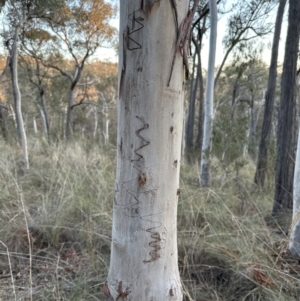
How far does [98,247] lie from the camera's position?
1942 mm

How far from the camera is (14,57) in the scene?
14.5 feet

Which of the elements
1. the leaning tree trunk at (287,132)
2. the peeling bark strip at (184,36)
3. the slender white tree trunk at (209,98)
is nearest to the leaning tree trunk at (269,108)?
the slender white tree trunk at (209,98)

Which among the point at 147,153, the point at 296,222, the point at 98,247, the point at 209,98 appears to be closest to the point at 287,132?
the point at 296,222

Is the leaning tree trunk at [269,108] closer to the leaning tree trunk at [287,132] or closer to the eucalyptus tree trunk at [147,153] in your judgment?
the leaning tree trunk at [287,132]

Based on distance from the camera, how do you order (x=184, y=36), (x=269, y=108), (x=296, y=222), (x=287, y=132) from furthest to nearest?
(x=269, y=108) → (x=287, y=132) → (x=296, y=222) → (x=184, y=36)

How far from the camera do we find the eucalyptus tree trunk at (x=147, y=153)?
77 cm

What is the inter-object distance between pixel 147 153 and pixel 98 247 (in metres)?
1.38

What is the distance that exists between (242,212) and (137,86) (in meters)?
2.49

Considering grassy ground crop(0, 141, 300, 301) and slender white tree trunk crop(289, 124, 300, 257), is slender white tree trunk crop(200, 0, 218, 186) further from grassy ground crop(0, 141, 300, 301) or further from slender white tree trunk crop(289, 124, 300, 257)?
slender white tree trunk crop(289, 124, 300, 257)

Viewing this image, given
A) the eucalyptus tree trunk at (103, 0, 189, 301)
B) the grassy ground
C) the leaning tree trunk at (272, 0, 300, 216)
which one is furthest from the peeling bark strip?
the leaning tree trunk at (272, 0, 300, 216)

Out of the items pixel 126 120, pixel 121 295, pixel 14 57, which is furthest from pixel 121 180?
pixel 14 57

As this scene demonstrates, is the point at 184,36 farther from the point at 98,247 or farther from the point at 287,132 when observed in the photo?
the point at 287,132

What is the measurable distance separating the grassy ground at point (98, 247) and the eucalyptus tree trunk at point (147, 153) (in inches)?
26.6

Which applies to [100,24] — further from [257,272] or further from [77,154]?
[257,272]
